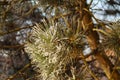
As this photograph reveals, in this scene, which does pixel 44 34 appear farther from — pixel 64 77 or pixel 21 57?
pixel 21 57

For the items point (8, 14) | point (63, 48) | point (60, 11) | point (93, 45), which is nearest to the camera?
point (63, 48)

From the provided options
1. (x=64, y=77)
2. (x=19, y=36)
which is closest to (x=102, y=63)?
(x=64, y=77)

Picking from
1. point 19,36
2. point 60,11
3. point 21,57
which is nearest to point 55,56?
point 60,11

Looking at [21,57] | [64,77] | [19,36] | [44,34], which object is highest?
[44,34]

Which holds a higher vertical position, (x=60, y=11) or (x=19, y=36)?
(x=60, y=11)

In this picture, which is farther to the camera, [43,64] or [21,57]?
[21,57]

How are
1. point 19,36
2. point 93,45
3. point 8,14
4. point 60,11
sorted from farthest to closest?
point 19,36, point 8,14, point 60,11, point 93,45

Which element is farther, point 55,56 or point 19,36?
point 19,36

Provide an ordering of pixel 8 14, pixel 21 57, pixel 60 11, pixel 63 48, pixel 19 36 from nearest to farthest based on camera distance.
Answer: pixel 63 48
pixel 60 11
pixel 8 14
pixel 19 36
pixel 21 57

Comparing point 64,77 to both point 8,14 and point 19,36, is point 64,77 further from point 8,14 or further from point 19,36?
point 19,36
